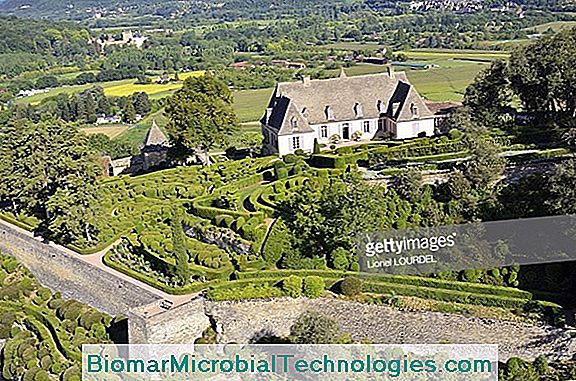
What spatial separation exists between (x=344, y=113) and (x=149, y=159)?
20.9 metres

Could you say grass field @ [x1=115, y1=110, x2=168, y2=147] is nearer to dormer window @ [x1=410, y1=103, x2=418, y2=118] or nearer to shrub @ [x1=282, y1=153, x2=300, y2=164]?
shrub @ [x1=282, y1=153, x2=300, y2=164]

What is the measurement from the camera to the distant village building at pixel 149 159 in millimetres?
66125

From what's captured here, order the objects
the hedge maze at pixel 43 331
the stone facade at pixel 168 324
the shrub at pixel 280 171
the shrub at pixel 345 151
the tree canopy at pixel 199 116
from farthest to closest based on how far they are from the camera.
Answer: the tree canopy at pixel 199 116, the shrub at pixel 345 151, the shrub at pixel 280 171, the hedge maze at pixel 43 331, the stone facade at pixel 168 324

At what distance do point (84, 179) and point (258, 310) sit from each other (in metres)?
17.6

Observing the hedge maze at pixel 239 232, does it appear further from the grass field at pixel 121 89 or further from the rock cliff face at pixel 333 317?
the grass field at pixel 121 89

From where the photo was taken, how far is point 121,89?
149 meters

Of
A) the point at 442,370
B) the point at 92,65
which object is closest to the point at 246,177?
the point at 442,370

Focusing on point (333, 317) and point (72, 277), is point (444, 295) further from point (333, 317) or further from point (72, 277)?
point (72, 277)

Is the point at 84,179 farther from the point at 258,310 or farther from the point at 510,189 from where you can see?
the point at 510,189

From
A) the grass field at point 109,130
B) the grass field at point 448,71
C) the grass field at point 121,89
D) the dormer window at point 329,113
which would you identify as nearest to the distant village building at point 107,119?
the grass field at point 109,130

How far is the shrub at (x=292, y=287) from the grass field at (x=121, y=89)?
106019 mm

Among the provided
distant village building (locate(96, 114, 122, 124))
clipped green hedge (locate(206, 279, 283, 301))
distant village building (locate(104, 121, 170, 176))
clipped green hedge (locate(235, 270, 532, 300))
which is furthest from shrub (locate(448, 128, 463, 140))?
distant village building (locate(96, 114, 122, 124))

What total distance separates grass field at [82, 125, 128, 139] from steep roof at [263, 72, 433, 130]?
56847 mm

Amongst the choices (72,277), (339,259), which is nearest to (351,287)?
(339,259)
